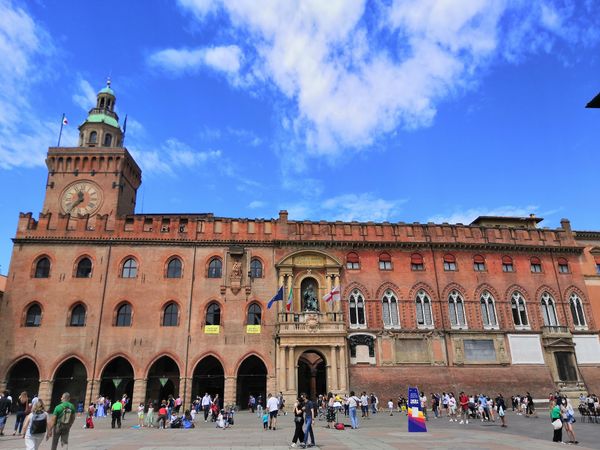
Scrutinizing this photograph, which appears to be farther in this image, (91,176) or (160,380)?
(91,176)

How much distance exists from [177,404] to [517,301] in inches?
1215

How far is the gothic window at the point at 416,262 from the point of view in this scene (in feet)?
136

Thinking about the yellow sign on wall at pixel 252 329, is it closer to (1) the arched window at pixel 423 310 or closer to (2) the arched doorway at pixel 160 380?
(2) the arched doorway at pixel 160 380

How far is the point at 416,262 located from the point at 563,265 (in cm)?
1482

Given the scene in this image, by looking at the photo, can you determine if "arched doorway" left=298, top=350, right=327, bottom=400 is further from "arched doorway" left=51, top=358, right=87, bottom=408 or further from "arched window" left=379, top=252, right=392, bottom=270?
"arched doorway" left=51, top=358, right=87, bottom=408

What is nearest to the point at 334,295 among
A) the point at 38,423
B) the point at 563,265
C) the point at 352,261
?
the point at 352,261

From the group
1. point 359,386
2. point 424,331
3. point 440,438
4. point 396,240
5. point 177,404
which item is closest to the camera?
point 440,438

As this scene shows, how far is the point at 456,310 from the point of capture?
4050cm

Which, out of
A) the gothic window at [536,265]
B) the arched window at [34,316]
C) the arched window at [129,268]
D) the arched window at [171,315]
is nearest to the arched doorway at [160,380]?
the arched window at [171,315]

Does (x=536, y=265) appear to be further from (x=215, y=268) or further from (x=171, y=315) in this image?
(x=171, y=315)

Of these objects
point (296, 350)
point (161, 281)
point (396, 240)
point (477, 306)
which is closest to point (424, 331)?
point (477, 306)

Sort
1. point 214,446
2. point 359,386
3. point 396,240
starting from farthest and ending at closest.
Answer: point 396,240
point 359,386
point 214,446

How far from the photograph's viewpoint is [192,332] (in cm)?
3719

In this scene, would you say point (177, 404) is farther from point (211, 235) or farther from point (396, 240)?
point (396, 240)
